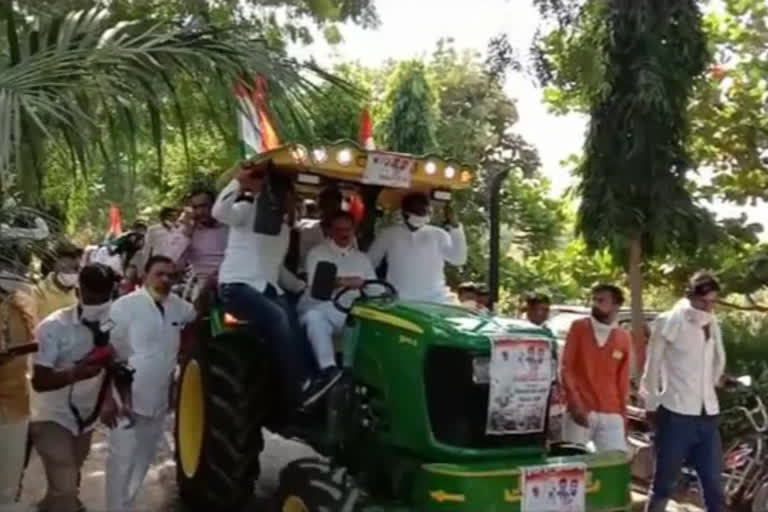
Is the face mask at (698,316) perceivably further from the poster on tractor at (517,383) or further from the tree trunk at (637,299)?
the tree trunk at (637,299)

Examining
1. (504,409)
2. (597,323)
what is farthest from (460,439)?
(597,323)

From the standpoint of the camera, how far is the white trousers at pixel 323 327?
655 cm

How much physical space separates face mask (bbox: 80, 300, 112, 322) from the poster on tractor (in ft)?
7.32

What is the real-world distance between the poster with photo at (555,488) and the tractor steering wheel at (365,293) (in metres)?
1.44

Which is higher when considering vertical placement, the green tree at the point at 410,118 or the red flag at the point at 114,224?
the green tree at the point at 410,118

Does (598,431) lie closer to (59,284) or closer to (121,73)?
(59,284)

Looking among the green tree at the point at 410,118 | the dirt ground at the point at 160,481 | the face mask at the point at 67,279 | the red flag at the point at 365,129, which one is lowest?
the dirt ground at the point at 160,481

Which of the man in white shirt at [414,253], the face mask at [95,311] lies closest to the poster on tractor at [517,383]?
the man in white shirt at [414,253]

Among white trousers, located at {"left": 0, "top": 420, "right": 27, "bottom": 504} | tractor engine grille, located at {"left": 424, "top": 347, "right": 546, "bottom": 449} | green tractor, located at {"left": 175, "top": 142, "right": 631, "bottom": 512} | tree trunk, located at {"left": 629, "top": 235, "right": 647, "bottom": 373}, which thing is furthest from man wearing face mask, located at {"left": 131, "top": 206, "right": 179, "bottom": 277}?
tree trunk, located at {"left": 629, "top": 235, "right": 647, "bottom": 373}

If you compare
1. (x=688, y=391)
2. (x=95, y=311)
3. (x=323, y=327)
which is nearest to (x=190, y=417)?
(x=95, y=311)

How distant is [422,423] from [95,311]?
200 cm

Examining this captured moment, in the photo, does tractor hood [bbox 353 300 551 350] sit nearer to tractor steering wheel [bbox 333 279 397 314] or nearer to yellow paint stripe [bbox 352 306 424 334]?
yellow paint stripe [bbox 352 306 424 334]

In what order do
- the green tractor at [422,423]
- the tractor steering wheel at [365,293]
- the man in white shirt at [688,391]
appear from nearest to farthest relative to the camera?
1. the green tractor at [422,423]
2. the tractor steering wheel at [365,293]
3. the man in white shirt at [688,391]

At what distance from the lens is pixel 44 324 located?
659 centimetres
